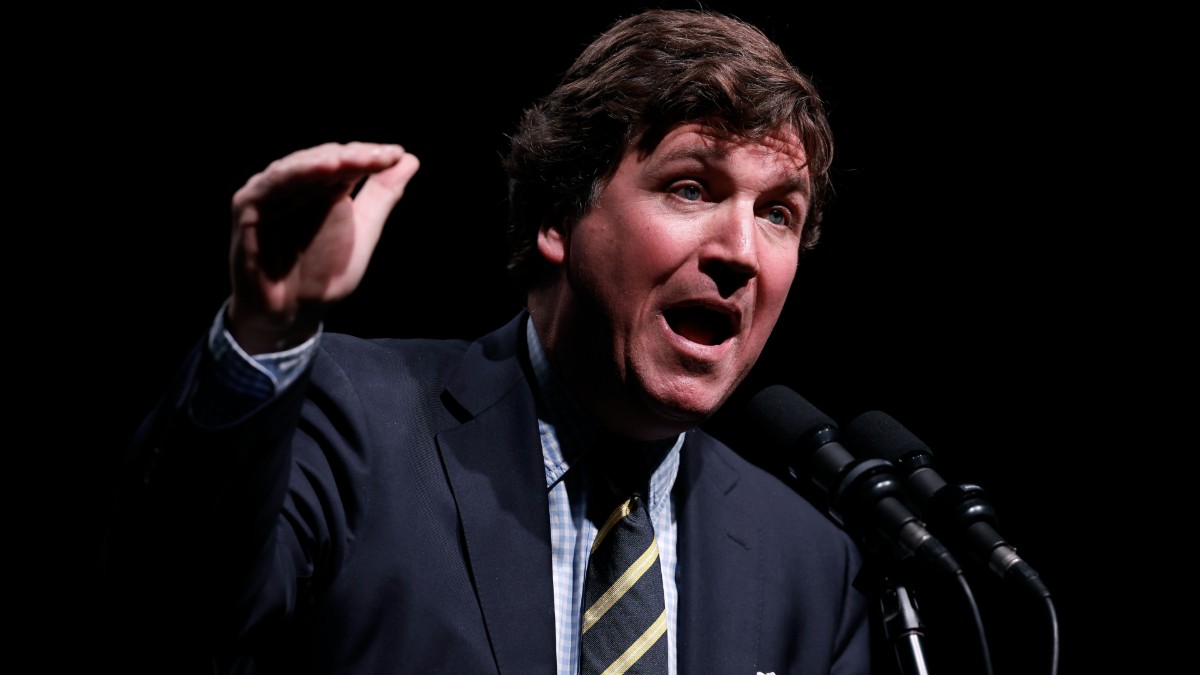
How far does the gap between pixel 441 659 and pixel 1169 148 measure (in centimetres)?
220

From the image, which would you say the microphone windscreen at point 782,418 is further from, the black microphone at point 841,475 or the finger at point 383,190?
the finger at point 383,190

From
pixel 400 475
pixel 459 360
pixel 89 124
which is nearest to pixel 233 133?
pixel 89 124

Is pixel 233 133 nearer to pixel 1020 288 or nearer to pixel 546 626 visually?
pixel 546 626

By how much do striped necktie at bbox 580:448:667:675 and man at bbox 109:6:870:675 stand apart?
0.02 metres

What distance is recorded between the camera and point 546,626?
1783 millimetres

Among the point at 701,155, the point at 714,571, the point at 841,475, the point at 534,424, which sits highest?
the point at 701,155

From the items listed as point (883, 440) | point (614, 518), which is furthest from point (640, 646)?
point (883, 440)

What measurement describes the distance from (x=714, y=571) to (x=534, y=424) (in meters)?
0.43

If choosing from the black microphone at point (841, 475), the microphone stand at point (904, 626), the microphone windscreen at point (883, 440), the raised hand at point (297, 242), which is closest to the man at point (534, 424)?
the raised hand at point (297, 242)

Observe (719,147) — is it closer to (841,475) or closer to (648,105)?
(648,105)

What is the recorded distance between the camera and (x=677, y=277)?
74.1 inches

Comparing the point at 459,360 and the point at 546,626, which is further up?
the point at 459,360

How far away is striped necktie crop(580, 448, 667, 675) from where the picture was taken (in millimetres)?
1829

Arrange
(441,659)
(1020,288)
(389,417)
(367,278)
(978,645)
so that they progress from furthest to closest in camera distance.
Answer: (1020,288) → (367,278) → (389,417) → (441,659) → (978,645)
